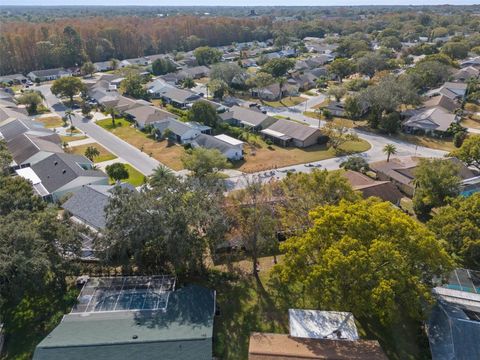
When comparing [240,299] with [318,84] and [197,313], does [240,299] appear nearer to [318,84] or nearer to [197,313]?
[197,313]

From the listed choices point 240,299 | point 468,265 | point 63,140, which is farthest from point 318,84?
point 240,299

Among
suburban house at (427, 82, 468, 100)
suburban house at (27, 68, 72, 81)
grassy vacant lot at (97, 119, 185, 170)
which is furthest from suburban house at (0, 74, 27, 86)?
suburban house at (427, 82, 468, 100)

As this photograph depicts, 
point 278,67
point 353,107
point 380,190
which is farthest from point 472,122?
point 278,67

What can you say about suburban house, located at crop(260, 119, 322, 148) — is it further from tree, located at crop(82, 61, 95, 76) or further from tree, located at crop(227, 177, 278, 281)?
tree, located at crop(82, 61, 95, 76)

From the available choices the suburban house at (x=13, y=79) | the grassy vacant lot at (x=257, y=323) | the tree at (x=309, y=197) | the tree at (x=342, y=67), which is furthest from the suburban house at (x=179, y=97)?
the grassy vacant lot at (x=257, y=323)

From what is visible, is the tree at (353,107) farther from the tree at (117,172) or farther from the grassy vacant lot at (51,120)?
the grassy vacant lot at (51,120)
